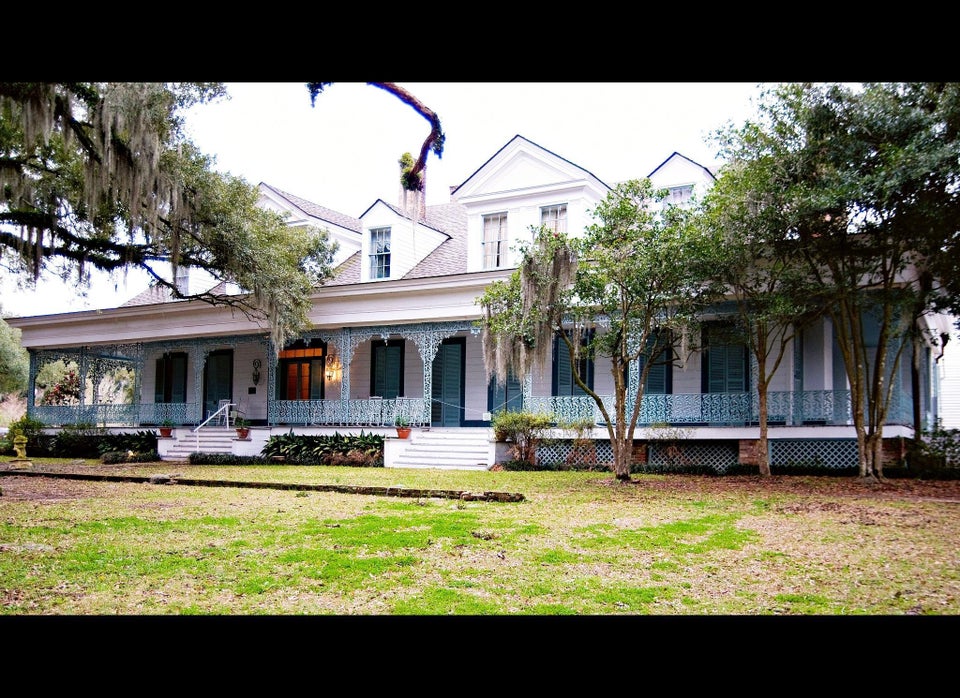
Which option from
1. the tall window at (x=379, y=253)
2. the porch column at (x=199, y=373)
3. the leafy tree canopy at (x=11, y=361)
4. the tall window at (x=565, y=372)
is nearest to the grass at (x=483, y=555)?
the tall window at (x=565, y=372)

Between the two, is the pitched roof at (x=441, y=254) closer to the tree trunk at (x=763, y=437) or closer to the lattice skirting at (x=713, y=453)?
the lattice skirting at (x=713, y=453)

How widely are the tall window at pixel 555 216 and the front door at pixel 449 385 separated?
378cm

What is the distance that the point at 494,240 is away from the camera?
18188 mm

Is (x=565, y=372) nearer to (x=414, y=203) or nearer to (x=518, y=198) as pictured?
(x=518, y=198)

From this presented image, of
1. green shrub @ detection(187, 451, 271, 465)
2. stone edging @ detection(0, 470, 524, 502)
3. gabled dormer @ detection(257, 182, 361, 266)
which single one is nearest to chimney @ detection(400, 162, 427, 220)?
gabled dormer @ detection(257, 182, 361, 266)

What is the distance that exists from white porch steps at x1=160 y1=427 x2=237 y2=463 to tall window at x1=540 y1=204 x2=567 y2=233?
9.35m

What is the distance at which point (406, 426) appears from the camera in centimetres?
1730

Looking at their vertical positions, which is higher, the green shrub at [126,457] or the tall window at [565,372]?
Answer: the tall window at [565,372]

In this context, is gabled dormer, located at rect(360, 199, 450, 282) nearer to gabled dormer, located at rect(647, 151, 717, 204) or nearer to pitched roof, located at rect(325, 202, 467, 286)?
pitched roof, located at rect(325, 202, 467, 286)

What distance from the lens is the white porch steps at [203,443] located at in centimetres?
1905

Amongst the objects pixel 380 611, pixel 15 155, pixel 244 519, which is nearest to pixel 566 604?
pixel 380 611

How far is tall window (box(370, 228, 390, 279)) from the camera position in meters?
19.7

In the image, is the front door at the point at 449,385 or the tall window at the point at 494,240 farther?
the front door at the point at 449,385
